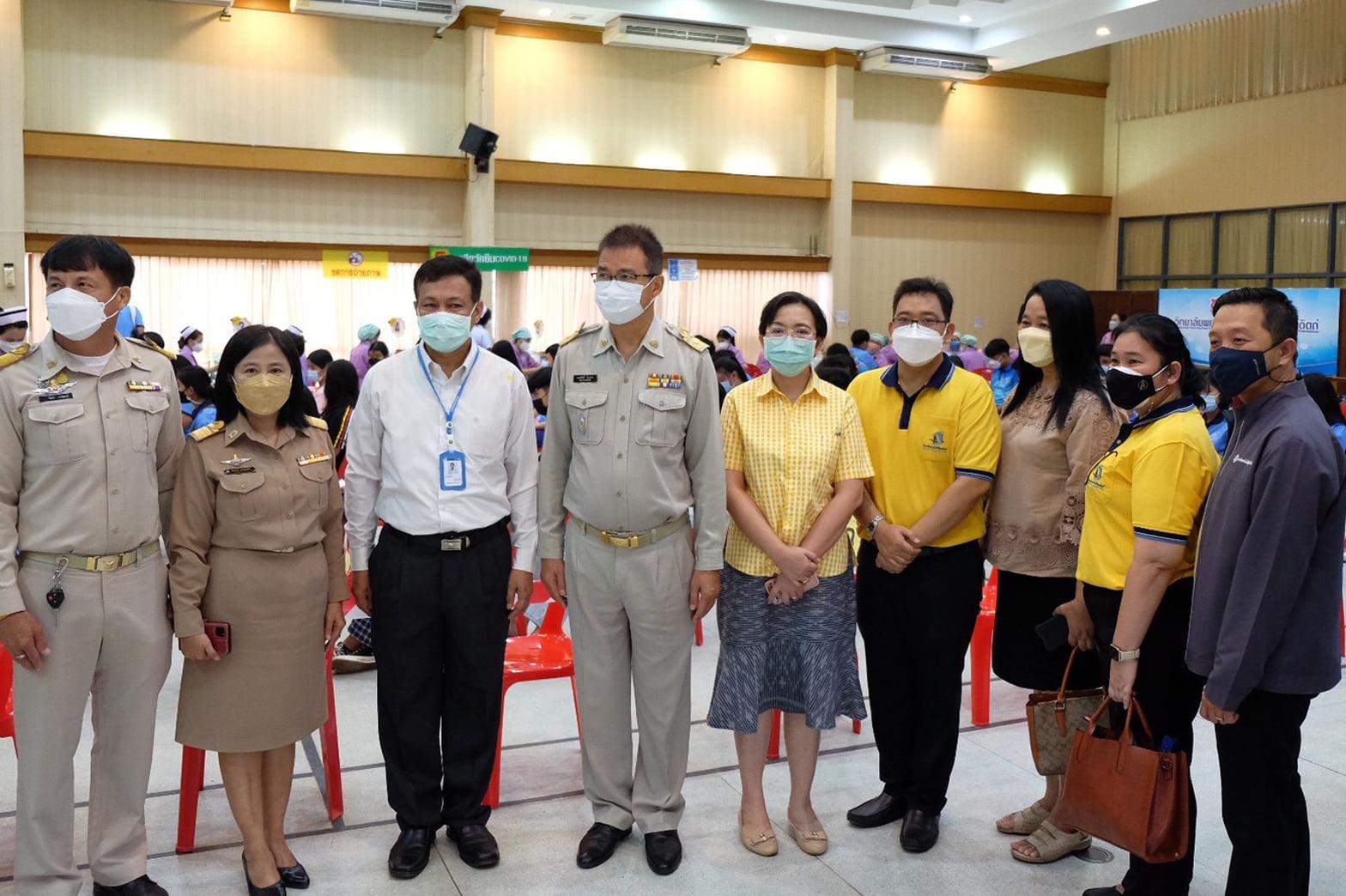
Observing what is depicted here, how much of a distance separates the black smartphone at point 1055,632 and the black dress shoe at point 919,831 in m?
0.65

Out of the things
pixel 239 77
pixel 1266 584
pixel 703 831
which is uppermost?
pixel 239 77

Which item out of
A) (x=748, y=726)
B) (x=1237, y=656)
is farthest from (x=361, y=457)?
(x=1237, y=656)

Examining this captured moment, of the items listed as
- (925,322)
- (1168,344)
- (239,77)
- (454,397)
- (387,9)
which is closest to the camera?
(1168,344)

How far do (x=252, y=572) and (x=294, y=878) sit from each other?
83 cm

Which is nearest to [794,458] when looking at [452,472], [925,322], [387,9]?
[925,322]

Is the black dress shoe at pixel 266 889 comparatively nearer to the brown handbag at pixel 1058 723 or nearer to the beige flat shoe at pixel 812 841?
the beige flat shoe at pixel 812 841

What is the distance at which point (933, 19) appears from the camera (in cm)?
1566

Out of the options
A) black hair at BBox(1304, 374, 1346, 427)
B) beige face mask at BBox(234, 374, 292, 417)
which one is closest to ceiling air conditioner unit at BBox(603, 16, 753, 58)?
black hair at BBox(1304, 374, 1346, 427)

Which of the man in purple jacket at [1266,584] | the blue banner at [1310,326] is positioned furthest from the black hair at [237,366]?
the blue banner at [1310,326]

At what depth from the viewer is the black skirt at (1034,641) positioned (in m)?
3.27

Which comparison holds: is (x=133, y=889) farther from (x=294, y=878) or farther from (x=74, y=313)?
(x=74, y=313)

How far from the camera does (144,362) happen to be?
2.93m

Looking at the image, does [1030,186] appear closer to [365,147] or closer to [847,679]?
[365,147]

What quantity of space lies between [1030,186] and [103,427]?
17565 mm
